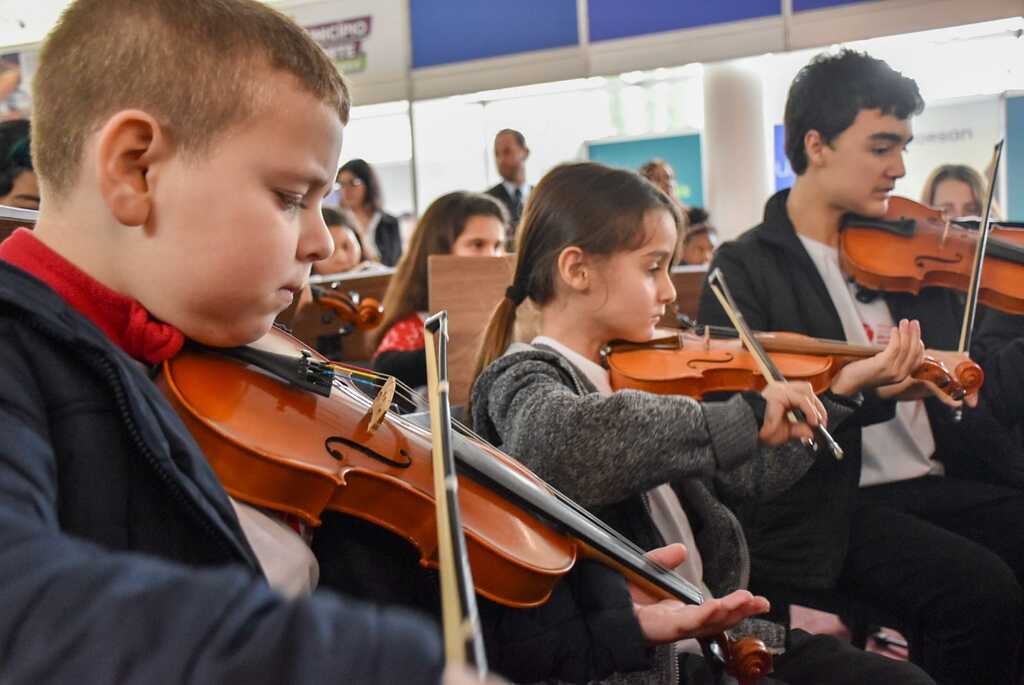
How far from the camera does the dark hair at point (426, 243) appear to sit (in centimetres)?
A: 234

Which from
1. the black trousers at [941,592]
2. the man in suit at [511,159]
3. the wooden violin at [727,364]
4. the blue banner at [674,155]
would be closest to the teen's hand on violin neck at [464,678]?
the wooden violin at [727,364]

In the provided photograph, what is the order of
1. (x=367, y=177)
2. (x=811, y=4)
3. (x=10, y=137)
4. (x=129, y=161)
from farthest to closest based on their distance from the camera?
(x=811, y=4) → (x=367, y=177) → (x=10, y=137) → (x=129, y=161)

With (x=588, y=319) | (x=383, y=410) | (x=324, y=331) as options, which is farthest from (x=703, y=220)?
(x=383, y=410)

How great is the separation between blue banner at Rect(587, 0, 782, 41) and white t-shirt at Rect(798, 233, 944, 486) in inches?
145

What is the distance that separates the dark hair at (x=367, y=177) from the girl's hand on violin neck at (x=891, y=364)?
10.3 ft

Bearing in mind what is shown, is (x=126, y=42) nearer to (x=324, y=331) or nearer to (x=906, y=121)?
(x=906, y=121)

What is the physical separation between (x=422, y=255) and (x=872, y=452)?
1226 millimetres

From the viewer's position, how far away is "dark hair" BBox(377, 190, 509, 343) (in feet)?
7.68

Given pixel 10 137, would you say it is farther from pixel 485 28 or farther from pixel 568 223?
pixel 485 28

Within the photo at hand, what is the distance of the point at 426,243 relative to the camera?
8.23 ft

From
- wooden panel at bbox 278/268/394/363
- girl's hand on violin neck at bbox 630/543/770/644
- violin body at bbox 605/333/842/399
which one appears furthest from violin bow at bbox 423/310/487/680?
wooden panel at bbox 278/268/394/363

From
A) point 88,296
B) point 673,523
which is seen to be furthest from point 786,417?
point 88,296

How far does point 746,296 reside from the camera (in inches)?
66.2

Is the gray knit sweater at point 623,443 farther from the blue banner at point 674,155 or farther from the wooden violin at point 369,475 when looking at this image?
the blue banner at point 674,155
